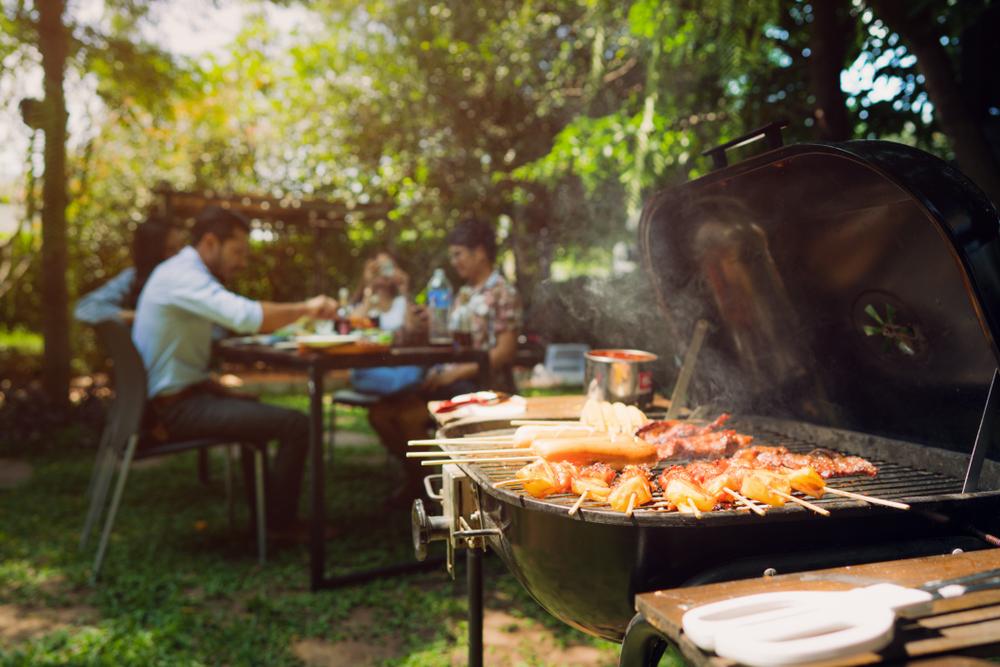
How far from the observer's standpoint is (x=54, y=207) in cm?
712

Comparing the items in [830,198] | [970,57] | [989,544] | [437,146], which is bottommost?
[989,544]

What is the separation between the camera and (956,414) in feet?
6.34

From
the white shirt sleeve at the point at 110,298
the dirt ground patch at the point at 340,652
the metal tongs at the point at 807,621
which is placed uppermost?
the white shirt sleeve at the point at 110,298

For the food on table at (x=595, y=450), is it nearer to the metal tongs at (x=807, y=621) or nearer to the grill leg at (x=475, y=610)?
the grill leg at (x=475, y=610)

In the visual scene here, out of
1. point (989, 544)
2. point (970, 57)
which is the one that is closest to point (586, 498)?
point (989, 544)

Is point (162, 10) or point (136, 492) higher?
point (162, 10)

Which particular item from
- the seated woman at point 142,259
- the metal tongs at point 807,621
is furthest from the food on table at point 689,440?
the seated woman at point 142,259

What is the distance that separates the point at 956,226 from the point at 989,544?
2.33ft

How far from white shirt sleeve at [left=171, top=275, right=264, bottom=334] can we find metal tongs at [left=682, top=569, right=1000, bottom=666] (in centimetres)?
350

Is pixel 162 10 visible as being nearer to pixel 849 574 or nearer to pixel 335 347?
pixel 335 347

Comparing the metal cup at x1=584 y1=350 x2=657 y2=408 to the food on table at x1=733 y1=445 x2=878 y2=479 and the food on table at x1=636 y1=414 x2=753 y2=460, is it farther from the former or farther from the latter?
the food on table at x1=733 y1=445 x2=878 y2=479

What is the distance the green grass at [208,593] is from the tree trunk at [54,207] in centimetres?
233

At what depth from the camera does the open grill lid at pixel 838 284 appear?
1427 millimetres

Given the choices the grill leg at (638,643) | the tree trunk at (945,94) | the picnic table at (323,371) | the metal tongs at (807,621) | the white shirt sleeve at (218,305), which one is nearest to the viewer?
the metal tongs at (807,621)
